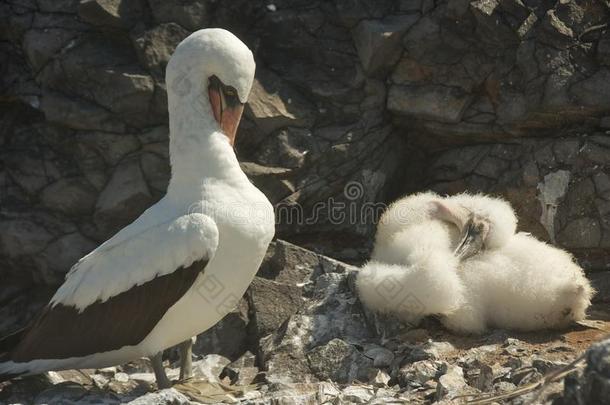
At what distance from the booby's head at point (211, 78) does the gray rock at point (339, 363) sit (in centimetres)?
148

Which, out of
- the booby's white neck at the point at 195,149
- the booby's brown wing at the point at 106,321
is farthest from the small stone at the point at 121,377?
the booby's white neck at the point at 195,149

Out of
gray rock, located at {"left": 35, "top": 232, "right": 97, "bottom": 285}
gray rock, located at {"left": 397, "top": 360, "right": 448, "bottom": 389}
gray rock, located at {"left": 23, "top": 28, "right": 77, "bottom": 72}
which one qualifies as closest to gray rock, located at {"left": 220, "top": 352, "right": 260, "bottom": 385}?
gray rock, located at {"left": 397, "top": 360, "right": 448, "bottom": 389}

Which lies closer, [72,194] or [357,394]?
[357,394]

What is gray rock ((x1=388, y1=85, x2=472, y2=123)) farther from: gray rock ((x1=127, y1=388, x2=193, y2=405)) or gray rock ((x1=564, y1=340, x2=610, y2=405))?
gray rock ((x1=564, y1=340, x2=610, y2=405))

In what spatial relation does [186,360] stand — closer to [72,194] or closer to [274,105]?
[72,194]

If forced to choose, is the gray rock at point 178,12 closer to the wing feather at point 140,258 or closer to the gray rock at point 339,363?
the wing feather at point 140,258

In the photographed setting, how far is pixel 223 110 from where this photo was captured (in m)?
6.06

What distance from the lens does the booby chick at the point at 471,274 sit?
6238 mm

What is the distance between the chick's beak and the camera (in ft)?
19.8

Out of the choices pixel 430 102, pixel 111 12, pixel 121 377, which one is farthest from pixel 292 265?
pixel 111 12

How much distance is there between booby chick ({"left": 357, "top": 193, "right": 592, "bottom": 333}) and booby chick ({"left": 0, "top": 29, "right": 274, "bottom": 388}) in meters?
1.06

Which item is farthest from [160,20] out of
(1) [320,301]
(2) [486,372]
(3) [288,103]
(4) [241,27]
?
(2) [486,372]

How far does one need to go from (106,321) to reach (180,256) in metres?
0.65

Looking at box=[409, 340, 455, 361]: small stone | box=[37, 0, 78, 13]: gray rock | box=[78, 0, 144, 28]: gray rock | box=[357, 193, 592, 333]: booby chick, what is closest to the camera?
box=[409, 340, 455, 361]: small stone
